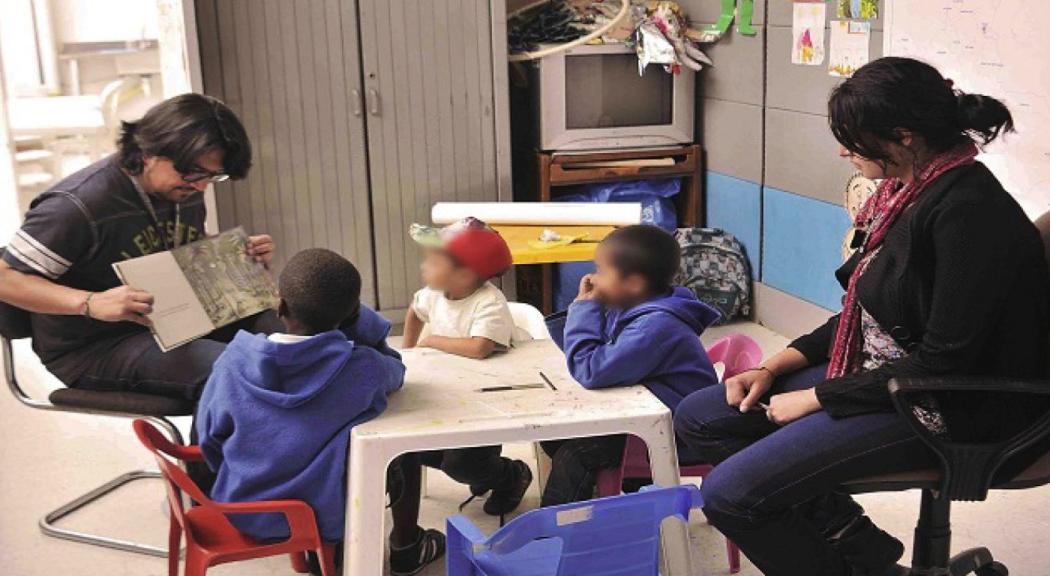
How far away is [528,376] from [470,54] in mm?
2424

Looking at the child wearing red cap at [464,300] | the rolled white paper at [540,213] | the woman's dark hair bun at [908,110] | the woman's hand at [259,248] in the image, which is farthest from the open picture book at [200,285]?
the rolled white paper at [540,213]

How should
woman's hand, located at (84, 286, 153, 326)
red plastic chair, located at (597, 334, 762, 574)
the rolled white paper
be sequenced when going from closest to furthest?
red plastic chair, located at (597, 334, 762, 574)
woman's hand, located at (84, 286, 153, 326)
the rolled white paper

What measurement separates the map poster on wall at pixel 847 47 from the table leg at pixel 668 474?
2.06 meters

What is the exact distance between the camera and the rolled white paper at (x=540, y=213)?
429 centimetres

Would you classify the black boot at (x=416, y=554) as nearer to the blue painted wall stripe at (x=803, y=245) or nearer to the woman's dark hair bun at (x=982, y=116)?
the woman's dark hair bun at (x=982, y=116)

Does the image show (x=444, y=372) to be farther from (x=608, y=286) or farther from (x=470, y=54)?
(x=470, y=54)

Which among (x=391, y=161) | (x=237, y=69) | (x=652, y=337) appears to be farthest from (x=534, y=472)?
(x=237, y=69)

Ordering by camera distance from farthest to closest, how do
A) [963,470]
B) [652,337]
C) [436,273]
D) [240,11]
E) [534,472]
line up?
[240,11] < [534,472] < [436,273] < [652,337] < [963,470]

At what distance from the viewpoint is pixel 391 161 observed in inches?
175

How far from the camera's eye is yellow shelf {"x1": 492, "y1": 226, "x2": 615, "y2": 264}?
408cm

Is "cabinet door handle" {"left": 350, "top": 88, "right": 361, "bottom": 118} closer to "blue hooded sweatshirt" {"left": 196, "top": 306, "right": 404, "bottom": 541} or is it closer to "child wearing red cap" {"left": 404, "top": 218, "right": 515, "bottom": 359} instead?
"child wearing red cap" {"left": 404, "top": 218, "right": 515, "bottom": 359}

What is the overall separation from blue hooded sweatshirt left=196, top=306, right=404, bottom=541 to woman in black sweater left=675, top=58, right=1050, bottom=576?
624mm

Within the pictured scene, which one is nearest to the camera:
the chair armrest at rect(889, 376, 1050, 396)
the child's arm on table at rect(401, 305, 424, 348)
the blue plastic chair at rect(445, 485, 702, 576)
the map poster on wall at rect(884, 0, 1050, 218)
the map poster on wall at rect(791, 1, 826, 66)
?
the blue plastic chair at rect(445, 485, 702, 576)

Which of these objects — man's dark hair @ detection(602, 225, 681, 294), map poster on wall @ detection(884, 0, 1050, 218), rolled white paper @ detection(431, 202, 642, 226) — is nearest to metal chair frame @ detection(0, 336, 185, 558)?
man's dark hair @ detection(602, 225, 681, 294)
